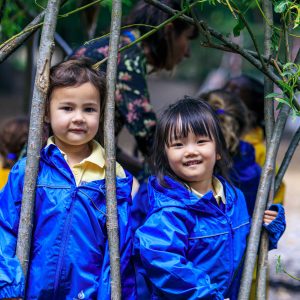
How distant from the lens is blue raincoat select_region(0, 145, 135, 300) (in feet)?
8.55

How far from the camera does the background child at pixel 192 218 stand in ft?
8.59

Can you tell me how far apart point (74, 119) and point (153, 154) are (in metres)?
0.48

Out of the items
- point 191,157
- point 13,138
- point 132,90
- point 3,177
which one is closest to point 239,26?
point 191,157

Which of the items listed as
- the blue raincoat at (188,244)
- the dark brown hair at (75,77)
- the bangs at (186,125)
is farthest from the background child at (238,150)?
the dark brown hair at (75,77)

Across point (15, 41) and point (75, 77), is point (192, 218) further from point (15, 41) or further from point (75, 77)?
point (15, 41)

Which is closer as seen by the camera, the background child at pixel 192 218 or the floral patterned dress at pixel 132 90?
the background child at pixel 192 218

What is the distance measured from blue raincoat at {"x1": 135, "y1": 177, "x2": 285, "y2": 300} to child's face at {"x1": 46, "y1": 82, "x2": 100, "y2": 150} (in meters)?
0.37

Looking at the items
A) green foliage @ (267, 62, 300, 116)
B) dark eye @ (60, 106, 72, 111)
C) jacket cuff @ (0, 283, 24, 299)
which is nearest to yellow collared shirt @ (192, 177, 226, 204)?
green foliage @ (267, 62, 300, 116)

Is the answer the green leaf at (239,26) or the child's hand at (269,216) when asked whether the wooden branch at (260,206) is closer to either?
the child's hand at (269,216)

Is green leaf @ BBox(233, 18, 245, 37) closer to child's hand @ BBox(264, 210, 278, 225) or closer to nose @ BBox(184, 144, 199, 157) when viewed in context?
nose @ BBox(184, 144, 199, 157)

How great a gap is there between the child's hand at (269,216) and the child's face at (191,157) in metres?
0.31

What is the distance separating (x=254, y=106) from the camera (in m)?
4.80

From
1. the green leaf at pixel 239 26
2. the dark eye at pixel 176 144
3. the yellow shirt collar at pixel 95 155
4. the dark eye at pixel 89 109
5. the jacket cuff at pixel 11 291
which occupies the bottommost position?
the jacket cuff at pixel 11 291

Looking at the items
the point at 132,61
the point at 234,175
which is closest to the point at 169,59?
the point at 132,61
